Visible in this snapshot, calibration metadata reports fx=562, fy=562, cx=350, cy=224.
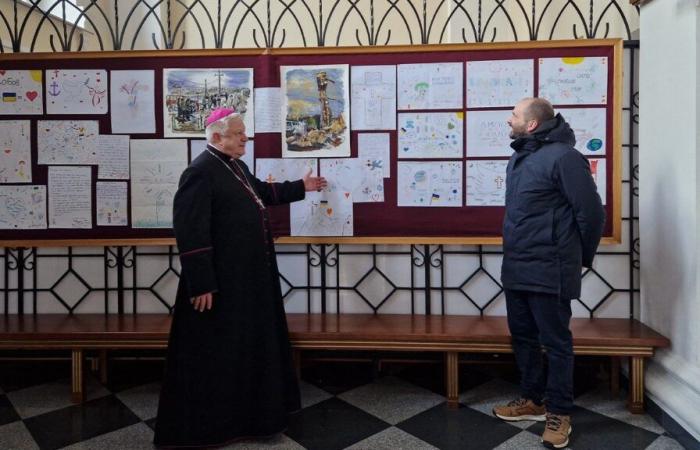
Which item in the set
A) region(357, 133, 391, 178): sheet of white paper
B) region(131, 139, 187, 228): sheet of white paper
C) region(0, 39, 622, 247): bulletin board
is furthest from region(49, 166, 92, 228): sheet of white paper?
region(357, 133, 391, 178): sheet of white paper

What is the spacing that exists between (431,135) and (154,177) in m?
1.62

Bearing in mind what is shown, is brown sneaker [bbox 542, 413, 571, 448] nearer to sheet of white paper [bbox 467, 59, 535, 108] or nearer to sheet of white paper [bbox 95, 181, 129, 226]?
sheet of white paper [bbox 467, 59, 535, 108]

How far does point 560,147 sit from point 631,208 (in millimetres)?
1035

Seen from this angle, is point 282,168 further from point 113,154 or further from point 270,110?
point 113,154

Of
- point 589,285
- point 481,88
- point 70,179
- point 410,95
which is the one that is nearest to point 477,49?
point 481,88

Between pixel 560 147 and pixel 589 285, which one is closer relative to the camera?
pixel 560 147

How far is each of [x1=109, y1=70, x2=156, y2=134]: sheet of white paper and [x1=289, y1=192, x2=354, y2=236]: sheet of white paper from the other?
3.20ft

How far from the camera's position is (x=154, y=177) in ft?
10.7

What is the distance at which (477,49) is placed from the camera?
10.2 feet

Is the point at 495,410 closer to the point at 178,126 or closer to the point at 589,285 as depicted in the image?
the point at 589,285

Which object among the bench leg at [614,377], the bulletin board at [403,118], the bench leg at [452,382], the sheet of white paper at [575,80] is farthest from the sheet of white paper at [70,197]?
the bench leg at [614,377]

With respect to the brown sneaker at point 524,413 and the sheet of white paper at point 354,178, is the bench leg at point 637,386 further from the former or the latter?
the sheet of white paper at point 354,178

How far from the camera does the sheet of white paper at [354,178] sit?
3.20 m

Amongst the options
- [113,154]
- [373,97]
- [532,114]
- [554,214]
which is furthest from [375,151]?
[113,154]
